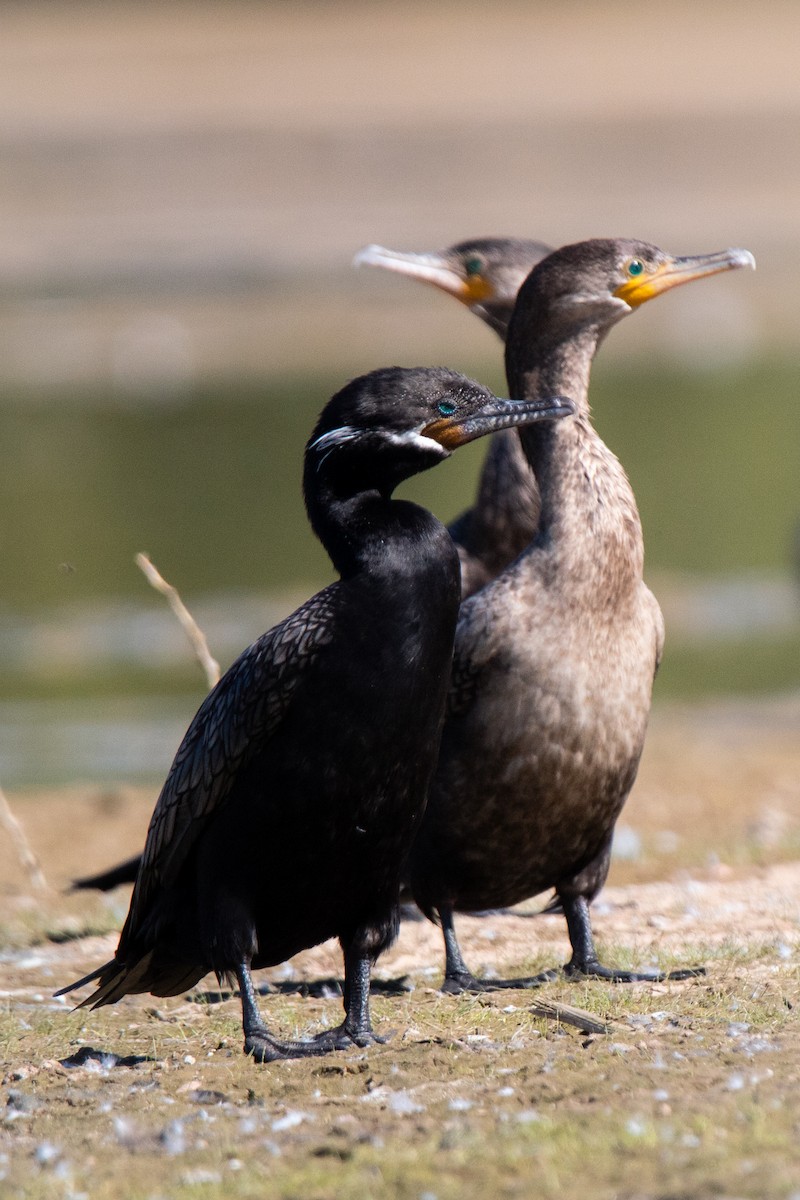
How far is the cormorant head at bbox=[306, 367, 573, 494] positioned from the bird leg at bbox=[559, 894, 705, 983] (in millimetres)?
1662

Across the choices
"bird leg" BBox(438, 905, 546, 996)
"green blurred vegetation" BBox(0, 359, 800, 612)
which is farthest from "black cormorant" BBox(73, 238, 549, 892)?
"green blurred vegetation" BBox(0, 359, 800, 612)

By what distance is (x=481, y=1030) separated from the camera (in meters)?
5.19

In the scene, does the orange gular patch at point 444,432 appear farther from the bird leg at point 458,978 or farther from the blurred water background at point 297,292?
the blurred water background at point 297,292

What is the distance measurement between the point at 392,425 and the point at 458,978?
72.8 inches

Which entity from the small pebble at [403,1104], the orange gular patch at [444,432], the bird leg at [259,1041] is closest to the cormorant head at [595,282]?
the orange gular patch at [444,432]

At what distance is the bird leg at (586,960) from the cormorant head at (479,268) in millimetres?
2844

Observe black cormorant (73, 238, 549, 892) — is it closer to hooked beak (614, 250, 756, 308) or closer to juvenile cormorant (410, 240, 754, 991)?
hooked beak (614, 250, 756, 308)

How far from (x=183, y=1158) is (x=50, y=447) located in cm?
2069

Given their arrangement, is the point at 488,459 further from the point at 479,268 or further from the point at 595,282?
the point at 595,282

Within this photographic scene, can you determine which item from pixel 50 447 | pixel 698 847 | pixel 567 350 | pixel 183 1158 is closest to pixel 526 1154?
pixel 183 1158

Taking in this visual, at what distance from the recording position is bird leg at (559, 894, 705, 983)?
5801 millimetres

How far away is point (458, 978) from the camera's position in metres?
6.04

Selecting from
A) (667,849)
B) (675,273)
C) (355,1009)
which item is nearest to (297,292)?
(667,849)

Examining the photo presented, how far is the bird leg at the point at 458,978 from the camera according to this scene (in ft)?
19.5
